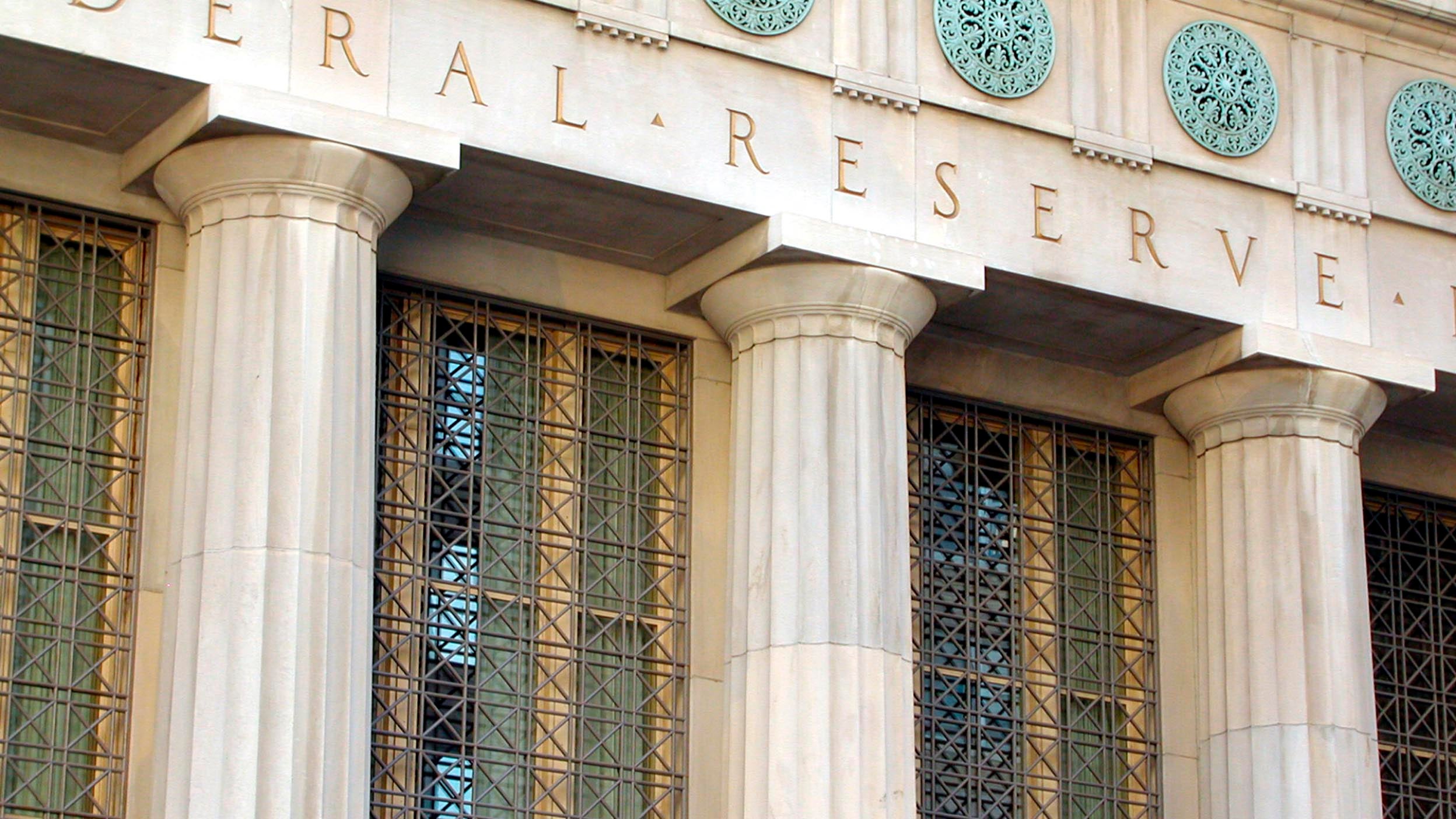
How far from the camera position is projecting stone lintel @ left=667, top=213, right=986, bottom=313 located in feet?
73.9

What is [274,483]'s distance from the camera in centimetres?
2008

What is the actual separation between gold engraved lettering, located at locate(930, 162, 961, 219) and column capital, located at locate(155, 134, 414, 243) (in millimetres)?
4603

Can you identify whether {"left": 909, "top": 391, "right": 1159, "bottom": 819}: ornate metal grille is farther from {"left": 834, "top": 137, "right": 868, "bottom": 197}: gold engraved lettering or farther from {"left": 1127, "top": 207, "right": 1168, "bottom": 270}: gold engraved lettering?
{"left": 834, "top": 137, "right": 868, "bottom": 197}: gold engraved lettering

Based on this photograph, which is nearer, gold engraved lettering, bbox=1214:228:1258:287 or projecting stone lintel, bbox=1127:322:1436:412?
projecting stone lintel, bbox=1127:322:1436:412

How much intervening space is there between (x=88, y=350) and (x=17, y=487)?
1.17 meters

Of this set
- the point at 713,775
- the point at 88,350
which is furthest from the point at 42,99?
the point at 713,775

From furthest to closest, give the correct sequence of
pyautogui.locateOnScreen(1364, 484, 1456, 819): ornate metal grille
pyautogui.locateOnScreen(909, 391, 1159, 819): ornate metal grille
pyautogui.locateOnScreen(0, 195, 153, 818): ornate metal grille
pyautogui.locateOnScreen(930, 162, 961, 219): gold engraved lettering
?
pyautogui.locateOnScreen(1364, 484, 1456, 819): ornate metal grille < pyautogui.locateOnScreen(909, 391, 1159, 819): ornate metal grille < pyautogui.locateOnScreen(930, 162, 961, 219): gold engraved lettering < pyautogui.locateOnScreen(0, 195, 153, 818): ornate metal grille

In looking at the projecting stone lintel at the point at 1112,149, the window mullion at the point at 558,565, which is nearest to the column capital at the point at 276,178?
the window mullion at the point at 558,565

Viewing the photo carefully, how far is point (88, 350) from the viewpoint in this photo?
2131 centimetres

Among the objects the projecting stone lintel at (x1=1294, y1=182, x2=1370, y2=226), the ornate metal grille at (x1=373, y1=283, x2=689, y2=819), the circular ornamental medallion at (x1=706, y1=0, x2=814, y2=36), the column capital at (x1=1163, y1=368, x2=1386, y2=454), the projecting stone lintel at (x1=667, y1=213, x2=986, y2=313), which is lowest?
the ornate metal grille at (x1=373, y1=283, x2=689, y2=819)

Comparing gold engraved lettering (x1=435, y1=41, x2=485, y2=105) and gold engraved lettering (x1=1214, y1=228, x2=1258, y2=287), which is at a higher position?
gold engraved lettering (x1=435, y1=41, x2=485, y2=105)

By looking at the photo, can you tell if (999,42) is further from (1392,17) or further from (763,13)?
(1392,17)

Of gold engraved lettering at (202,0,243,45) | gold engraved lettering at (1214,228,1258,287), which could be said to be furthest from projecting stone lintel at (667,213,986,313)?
gold engraved lettering at (202,0,243,45)

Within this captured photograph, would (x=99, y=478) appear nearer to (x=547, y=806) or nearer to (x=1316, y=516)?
(x=547, y=806)
